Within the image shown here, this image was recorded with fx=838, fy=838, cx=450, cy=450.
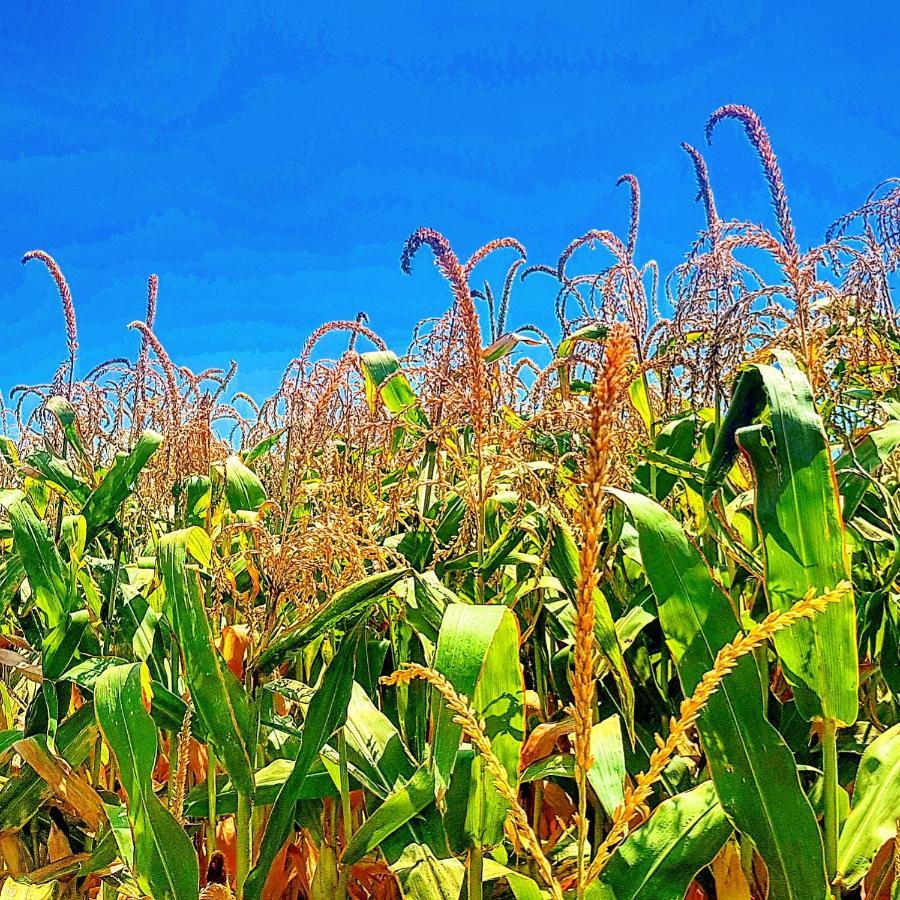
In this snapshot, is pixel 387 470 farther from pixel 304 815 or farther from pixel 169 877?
pixel 169 877

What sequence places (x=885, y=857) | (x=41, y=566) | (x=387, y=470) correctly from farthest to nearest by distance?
(x=387, y=470), (x=41, y=566), (x=885, y=857)

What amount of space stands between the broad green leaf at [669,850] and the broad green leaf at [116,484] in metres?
Answer: 1.33

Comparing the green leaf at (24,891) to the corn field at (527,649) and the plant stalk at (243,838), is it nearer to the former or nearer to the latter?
the corn field at (527,649)

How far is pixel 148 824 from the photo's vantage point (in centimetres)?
123

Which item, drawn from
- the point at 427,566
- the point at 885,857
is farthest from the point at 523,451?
the point at 885,857

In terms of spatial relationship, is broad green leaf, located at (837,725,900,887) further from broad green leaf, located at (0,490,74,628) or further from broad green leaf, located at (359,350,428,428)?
broad green leaf, located at (0,490,74,628)

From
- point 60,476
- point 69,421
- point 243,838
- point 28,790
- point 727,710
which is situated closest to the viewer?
point 727,710

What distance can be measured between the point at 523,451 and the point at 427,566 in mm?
453

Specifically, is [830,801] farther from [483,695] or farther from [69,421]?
[69,421]

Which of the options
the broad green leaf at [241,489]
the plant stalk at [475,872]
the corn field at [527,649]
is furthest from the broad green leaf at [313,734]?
the broad green leaf at [241,489]

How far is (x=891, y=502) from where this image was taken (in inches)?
61.5

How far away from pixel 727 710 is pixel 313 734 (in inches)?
24.0

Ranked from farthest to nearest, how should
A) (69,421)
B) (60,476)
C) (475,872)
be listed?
1. (69,421)
2. (60,476)
3. (475,872)

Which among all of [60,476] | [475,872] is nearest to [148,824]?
[475,872]
